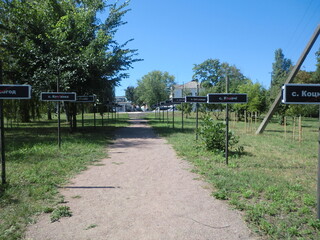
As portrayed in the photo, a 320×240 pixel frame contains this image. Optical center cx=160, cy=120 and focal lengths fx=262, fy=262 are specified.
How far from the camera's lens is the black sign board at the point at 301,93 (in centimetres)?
384

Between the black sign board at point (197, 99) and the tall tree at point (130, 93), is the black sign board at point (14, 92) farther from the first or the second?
the tall tree at point (130, 93)

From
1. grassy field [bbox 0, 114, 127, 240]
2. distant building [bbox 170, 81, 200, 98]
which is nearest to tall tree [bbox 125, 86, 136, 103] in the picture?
distant building [bbox 170, 81, 200, 98]

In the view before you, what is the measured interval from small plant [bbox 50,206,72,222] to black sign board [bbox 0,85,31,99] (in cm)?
241

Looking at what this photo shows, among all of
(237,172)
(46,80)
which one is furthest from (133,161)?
(46,80)

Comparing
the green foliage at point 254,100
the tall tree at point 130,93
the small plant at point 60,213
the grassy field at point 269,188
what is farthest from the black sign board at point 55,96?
the tall tree at point 130,93

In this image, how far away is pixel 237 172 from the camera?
6.44 meters

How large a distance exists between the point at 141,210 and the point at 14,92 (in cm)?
340

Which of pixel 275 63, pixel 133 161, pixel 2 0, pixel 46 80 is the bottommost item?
pixel 133 161

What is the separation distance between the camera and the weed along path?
11.2 feet

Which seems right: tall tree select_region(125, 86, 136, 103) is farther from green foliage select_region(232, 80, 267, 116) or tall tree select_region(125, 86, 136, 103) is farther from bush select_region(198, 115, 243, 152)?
bush select_region(198, 115, 243, 152)

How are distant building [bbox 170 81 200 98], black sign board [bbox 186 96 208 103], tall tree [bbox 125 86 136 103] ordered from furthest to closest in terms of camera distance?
tall tree [bbox 125 86 136 103] → distant building [bbox 170 81 200 98] → black sign board [bbox 186 96 208 103]

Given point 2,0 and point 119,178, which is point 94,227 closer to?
point 119,178

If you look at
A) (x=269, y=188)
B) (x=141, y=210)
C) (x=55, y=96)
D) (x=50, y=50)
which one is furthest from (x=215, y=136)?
(x=50, y=50)

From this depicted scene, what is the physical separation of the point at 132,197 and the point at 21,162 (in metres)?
4.41
